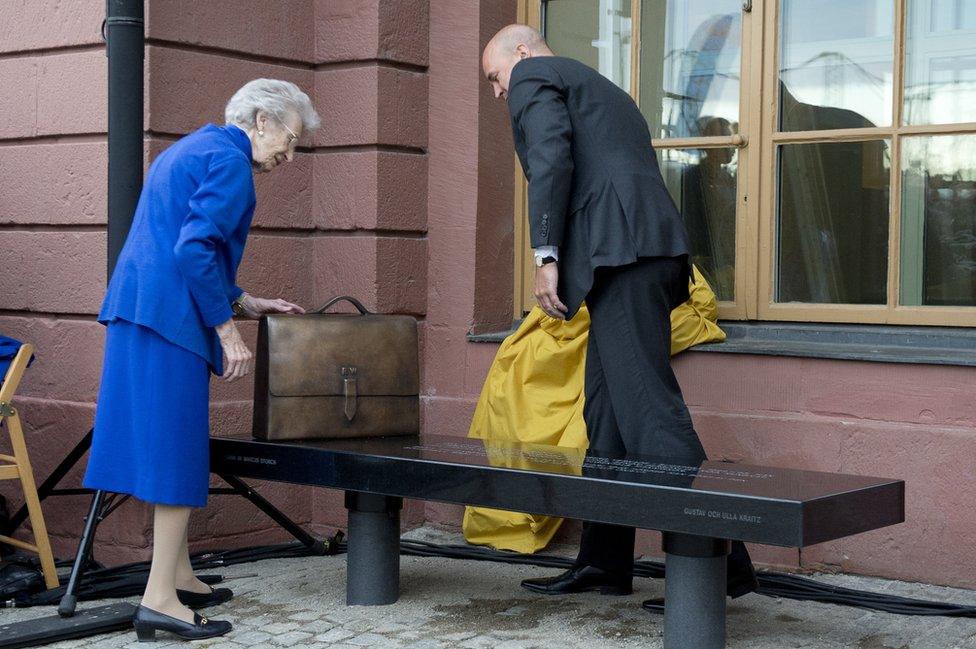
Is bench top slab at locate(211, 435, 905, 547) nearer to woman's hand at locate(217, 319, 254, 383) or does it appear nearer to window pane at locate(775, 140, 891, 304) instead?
woman's hand at locate(217, 319, 254, 383)

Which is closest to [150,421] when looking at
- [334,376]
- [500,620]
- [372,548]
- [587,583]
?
[334,376]

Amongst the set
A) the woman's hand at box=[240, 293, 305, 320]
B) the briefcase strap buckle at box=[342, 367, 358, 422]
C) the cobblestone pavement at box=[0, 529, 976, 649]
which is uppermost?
the woman's hand at box=[240, 293, 305, 320]

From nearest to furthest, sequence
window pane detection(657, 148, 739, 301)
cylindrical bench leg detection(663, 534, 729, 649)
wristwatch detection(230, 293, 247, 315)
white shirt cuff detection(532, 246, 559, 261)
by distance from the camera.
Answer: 1. cylindrical bench leg detection(663, 534, 729, 649)
2. white shirt cuff detection(532, 246, 559, 261)
3. wristwatch detection(230, 293, 247, 315)
4. window pane detection(657, 148, 739, 301)

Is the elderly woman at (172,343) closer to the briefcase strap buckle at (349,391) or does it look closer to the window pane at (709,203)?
the briefcase strap buckle at (349,391)

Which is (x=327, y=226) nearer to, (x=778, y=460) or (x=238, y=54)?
(x=238, y=54)

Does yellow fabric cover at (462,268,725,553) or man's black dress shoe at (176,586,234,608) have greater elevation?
yellow fabric cover at (462,268,725,553)

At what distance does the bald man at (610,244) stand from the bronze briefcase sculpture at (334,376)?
655 mm

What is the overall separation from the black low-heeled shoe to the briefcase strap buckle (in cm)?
88

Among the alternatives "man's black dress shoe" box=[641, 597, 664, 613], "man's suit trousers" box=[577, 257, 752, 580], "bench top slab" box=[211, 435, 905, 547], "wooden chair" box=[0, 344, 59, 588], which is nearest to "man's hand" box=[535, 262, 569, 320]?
"man's suit trousers" box=[577, 257, 752, 580]

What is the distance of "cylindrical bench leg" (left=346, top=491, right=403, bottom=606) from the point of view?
175 inches

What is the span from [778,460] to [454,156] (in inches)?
76.2

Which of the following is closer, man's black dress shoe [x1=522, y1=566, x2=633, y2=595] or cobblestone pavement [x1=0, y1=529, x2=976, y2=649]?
cobblestone pavement [x1=0, y1=529, x2=976, y2=649]

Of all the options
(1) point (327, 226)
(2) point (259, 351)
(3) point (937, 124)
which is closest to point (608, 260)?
(2) point (259, 351)

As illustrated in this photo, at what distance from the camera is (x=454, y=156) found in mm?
5887
